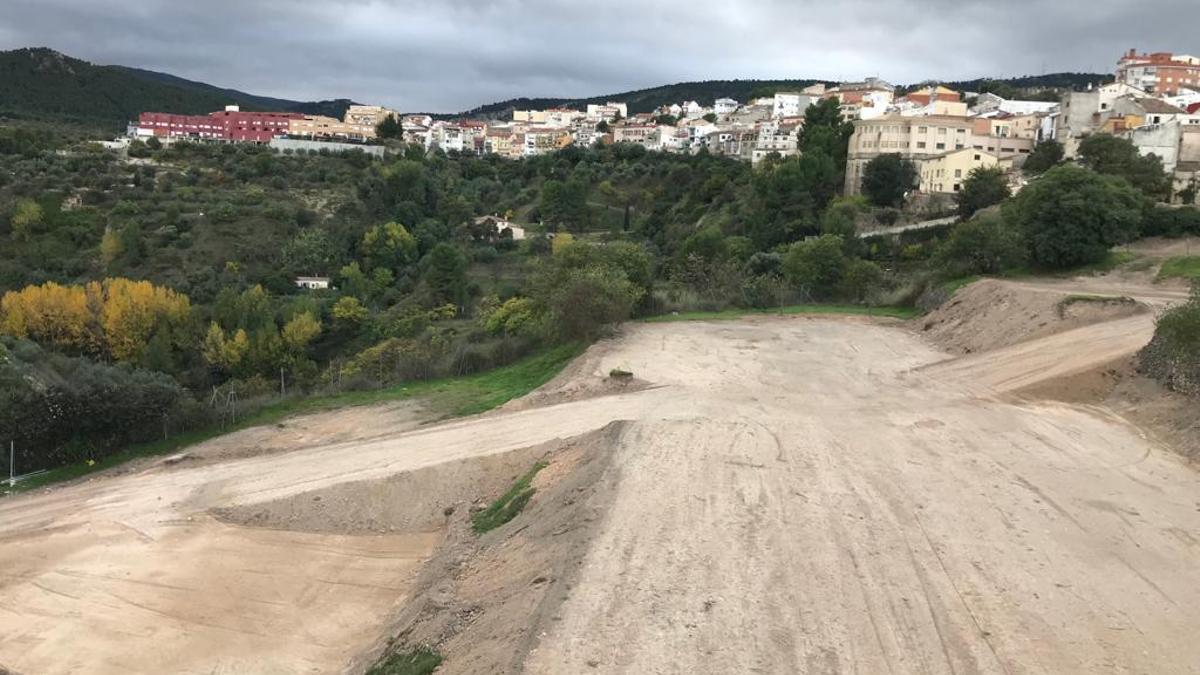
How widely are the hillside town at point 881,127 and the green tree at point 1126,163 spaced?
197 centimetres

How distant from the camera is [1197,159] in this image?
5522 centimetres

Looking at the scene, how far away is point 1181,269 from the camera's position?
29938 mm

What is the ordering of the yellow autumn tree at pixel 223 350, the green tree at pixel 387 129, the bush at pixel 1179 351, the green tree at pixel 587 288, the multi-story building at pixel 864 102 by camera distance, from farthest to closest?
the green tree at pixel 387 129
the multi-story building at pixel 864 102
the yellow autumn tree at pixel 223 350
the green tree at pixel 587 288
the bush at pixel 1179 351

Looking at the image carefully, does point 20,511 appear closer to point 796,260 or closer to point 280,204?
point 796,260

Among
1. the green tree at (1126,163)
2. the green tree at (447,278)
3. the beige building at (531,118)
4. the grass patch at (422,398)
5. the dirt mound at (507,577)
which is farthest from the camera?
the beige building at (531,118)

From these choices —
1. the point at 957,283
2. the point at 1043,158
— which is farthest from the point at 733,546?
the point at 1043,158

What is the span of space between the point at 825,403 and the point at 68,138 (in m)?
99.2

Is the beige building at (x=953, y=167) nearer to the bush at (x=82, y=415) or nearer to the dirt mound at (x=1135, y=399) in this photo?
the dirt mound at (x=1135, y=399)

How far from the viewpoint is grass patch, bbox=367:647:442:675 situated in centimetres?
886

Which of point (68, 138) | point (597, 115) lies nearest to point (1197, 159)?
point (68, 138)

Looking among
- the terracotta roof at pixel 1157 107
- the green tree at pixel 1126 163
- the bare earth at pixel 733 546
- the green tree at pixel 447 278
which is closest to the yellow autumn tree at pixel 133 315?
the green tree at pixel 447 278

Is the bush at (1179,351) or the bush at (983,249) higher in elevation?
the bush at (983,249)

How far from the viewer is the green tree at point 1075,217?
31.4m

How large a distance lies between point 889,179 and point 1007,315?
3943 centimetres
